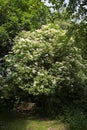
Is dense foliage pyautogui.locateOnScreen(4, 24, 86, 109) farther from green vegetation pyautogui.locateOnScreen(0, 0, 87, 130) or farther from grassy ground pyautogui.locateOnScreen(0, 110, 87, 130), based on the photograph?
grassy ground pyautogui.locateOnScreen(0, 110, 87, 130)

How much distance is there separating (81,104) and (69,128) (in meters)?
2.25

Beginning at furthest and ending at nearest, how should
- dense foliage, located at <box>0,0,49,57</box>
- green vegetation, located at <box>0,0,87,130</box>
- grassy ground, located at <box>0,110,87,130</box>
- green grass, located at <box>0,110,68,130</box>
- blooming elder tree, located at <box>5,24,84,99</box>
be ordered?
dense foliage, located at <box>0,0,49,57</box>
blooming elder tree, located at <box>5,24,84,99</box>
green vegetation, located at <box>0,0,87,130</box>
green grass, located at <box>0,110,68,130</box>
grassy ground, located at <box>0,110,87,130</box>

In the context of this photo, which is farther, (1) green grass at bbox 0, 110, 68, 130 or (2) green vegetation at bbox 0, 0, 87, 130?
(2) green vegetation at bbox 0, 0, 87, 130

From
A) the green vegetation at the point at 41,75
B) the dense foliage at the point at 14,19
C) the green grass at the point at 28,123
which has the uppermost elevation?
the dense foliage at the point at 14,19

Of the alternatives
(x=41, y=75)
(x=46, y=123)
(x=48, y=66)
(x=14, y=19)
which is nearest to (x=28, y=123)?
(x=46, y=123)

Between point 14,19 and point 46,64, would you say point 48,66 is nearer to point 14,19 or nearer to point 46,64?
point 46,64

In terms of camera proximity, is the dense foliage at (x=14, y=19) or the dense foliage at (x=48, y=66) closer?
the dense foliage at (x=48, y=66)

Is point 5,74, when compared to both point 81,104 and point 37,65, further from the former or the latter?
point 81,104

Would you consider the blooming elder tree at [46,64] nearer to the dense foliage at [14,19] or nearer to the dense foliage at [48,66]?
the dense foliage at [48,66]

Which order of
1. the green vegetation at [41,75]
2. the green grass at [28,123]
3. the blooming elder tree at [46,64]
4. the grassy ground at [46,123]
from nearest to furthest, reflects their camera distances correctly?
the grassy ground at [46,123] → the green grass at [28,123] → the green vegetation at [41,75] → the blooming elder tree at [46,64]

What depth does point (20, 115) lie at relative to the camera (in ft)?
47.0

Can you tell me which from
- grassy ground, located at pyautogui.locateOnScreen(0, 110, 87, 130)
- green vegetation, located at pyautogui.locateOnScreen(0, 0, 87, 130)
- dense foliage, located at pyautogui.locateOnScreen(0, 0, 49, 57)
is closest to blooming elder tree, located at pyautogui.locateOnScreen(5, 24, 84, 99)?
green vegetation, located at pyautogui.locateOnScreen(0, 0, 87, 130)

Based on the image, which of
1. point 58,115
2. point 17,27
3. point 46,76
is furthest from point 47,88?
point 17,27

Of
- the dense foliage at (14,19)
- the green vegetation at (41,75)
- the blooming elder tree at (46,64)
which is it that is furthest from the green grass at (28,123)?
the dense foliage at (14,19)
